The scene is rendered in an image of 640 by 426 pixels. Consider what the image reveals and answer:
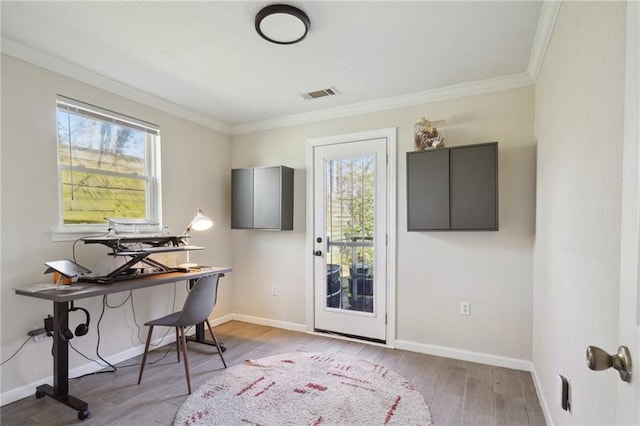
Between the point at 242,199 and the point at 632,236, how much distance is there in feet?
11.6

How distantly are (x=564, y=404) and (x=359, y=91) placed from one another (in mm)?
2651

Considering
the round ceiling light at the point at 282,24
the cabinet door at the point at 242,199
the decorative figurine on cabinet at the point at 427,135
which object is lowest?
the cabinet door at the point at 242,199

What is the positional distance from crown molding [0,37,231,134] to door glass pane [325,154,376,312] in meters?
1.66

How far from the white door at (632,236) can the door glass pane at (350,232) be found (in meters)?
2.62

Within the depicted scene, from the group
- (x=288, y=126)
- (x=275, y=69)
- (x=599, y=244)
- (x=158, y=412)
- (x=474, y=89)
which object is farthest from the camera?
(x=288, y=126)

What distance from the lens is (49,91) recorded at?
2465 mm

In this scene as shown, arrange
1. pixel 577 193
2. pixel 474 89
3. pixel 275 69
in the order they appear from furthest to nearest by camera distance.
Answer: pixel 474 89 → pixel 275 69 → pixel 577 193

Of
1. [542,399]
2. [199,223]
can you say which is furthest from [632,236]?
[199,223]

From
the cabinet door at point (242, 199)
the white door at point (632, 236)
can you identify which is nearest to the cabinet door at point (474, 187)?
the white door at point (632, 236)

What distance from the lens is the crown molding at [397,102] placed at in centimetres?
276

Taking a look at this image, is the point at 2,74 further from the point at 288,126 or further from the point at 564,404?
the point at 564,404

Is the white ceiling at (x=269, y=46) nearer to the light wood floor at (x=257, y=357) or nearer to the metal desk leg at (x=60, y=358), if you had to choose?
the metal desk leg at (x=60, y=358)

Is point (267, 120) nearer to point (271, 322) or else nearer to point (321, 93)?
point (321, 93)

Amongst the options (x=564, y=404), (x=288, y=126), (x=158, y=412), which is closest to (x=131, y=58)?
(x=288, y=126)
